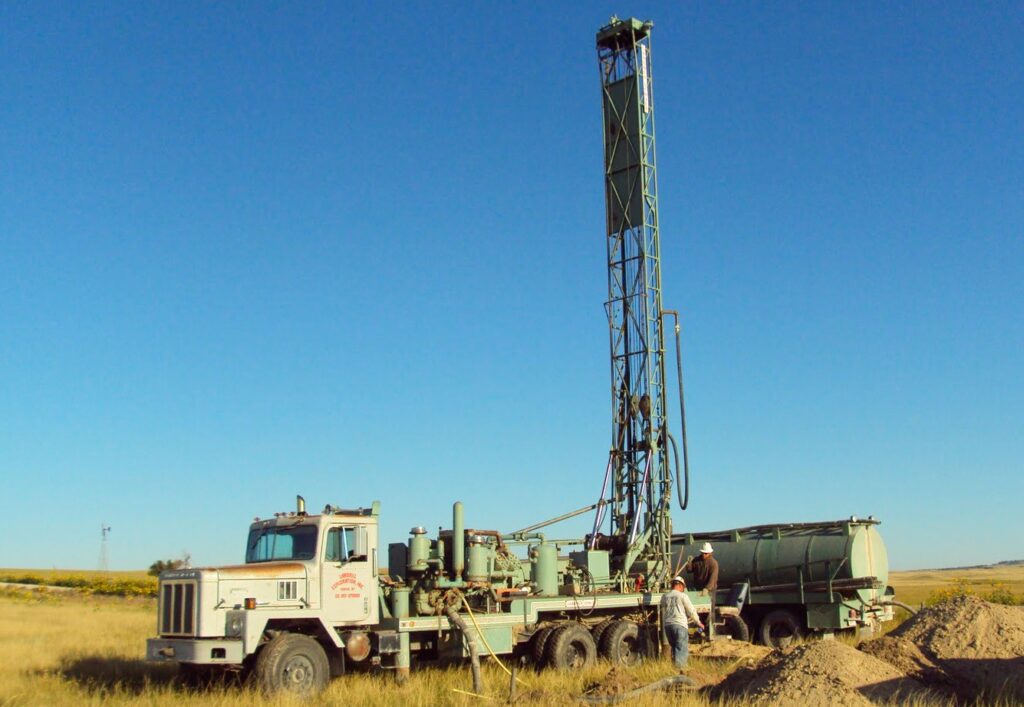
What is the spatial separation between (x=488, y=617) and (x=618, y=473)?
763 centimetres

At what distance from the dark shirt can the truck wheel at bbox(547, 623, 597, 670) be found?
308 cm

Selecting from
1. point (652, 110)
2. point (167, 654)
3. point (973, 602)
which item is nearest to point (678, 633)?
point (973, 602)

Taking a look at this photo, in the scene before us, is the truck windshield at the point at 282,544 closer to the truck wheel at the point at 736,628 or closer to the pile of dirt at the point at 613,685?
the pile of dirt at the point at 613,685

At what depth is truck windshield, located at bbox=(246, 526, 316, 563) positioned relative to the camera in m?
16.2

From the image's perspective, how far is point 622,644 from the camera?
63.4ft

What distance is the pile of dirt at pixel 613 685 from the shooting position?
45.5 feet

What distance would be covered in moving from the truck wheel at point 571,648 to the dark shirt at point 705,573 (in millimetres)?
3080

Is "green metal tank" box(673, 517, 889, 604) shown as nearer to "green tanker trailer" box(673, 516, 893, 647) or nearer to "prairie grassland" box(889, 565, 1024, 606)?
"green tanker trailer" box(673, 516, 893, 647)

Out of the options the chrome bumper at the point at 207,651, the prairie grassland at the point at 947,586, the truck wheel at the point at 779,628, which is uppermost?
the chrome bumper at the point at 207,651

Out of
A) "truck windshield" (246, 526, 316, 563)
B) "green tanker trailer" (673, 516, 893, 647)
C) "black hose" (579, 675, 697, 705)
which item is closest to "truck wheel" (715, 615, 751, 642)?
"green tanker trailer" (673, 516, 893, 647)

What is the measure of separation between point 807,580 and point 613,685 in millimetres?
10504

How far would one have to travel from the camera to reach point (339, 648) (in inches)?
633

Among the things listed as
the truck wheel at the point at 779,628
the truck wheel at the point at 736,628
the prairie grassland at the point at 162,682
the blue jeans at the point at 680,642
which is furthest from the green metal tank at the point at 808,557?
the blue jeans at the point at 680,642

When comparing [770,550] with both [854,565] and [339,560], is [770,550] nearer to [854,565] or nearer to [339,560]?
[854,565]
